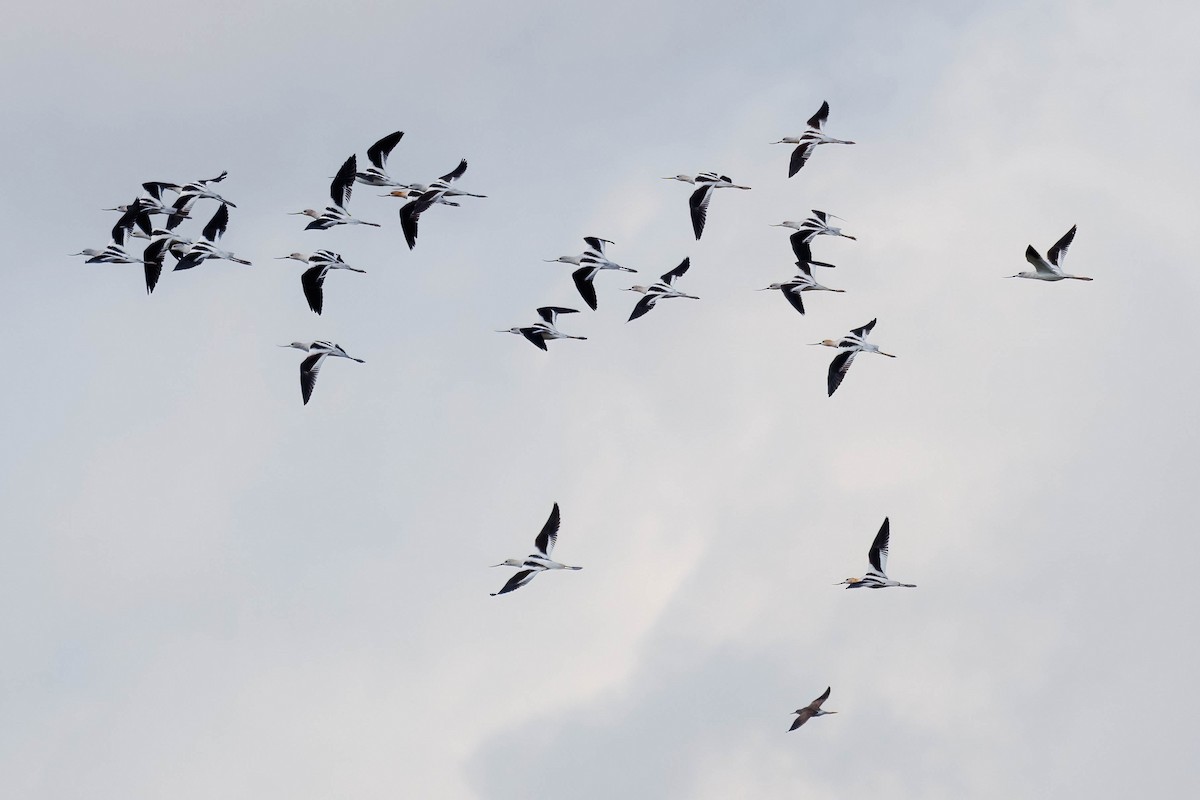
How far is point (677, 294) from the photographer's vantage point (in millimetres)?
87062

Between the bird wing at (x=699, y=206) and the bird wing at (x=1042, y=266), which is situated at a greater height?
the bird wing at (x=699, y=206)

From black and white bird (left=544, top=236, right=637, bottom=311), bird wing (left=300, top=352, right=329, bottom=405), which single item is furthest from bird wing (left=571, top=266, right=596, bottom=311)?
bird wing (left=300, top=352, right=329, bottom=405)

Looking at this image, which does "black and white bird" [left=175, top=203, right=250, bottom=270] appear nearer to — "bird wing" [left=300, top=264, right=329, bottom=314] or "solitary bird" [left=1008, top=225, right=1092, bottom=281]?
"bird wing" [left=300, top=264, right=329, bottom=314]

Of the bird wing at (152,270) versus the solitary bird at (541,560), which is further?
the bird wing at (152,270)

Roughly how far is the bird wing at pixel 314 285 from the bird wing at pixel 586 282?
11.2 meters

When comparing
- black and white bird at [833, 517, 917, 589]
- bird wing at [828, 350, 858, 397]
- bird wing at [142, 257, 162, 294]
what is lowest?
black and white bird at [833, 517, 917, 589]

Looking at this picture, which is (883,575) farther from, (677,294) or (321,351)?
(321,351)

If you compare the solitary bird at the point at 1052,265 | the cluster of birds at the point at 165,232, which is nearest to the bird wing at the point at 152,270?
the cluster of birds at the point at 165,232

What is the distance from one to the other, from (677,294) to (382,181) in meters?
14.4

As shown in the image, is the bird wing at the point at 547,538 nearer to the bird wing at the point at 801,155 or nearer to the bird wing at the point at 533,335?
the bird wing at the point at 533,335

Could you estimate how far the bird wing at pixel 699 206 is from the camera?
86.2 metres

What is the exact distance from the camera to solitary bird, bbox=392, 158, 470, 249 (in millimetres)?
83375

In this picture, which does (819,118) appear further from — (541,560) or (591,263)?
(541,560)

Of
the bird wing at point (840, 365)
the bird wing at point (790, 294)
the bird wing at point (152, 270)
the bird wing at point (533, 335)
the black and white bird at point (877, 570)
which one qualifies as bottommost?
the black and white bird at point (877, 570)
